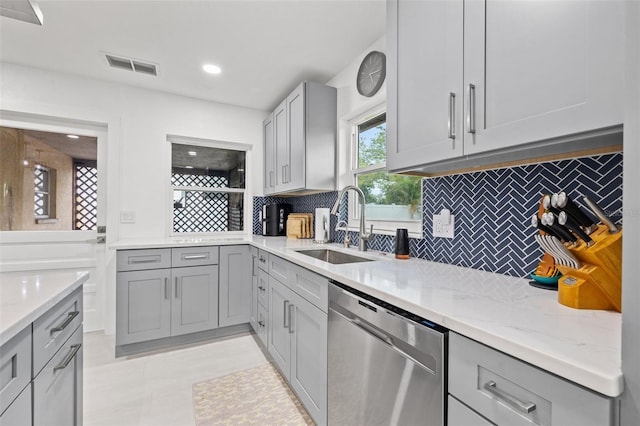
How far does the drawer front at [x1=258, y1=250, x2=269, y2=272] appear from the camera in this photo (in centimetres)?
236

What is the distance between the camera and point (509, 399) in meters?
0.65

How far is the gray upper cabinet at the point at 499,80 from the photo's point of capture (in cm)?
77

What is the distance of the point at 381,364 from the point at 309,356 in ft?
2.11

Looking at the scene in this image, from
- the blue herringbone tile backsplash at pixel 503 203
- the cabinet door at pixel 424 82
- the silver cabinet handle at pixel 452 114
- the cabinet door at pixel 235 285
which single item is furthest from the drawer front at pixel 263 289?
the silver cabinet handle at pixel 452 114

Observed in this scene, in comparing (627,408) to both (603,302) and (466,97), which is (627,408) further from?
(466,97)

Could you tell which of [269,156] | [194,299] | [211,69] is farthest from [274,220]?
[211,69]

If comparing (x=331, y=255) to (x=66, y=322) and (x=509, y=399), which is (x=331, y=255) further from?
(x=509, y=399)

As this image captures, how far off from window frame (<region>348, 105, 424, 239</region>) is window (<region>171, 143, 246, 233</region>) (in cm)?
163

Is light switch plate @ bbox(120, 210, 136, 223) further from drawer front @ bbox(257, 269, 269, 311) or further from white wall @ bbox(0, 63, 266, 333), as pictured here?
drawer front @ bbox(257, 269, 269, 311)

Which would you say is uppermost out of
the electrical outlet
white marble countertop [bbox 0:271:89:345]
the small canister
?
the electrical outlet

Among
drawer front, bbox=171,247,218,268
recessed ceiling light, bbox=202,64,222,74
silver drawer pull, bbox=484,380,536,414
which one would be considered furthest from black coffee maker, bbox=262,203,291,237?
silver drawer pull, bbox=484,380,536,414

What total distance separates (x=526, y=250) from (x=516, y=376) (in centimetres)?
77

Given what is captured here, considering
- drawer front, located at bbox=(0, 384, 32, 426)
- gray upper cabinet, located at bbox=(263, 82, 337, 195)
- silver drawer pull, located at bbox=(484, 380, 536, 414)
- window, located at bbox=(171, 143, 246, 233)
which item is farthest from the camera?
window, located at bbox=(171, 143, 246, 233)

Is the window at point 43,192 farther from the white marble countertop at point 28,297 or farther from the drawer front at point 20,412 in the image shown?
the drawer front at point 20,412
